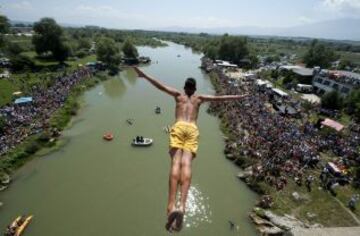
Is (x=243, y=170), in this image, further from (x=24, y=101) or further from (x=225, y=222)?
(x=24, y=101)

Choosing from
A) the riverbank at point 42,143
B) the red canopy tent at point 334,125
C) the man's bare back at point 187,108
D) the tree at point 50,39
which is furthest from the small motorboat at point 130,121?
the tree at point 50,39

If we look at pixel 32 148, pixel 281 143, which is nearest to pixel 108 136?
pixel 32 148

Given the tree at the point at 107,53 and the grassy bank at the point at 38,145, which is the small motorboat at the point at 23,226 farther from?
the tree at the point at 107,53

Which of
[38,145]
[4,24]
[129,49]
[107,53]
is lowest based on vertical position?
[38,145]

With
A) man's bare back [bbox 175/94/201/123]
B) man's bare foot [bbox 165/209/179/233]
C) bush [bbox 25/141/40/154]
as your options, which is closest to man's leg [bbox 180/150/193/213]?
man's bare foot [bbox 165/209/179/233]

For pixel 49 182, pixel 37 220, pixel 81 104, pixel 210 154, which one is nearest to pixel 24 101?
pixel 81 104

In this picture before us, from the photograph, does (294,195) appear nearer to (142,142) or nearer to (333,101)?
(142,142)

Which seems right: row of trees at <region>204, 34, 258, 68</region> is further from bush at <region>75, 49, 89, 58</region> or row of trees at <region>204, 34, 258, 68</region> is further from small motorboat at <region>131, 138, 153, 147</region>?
small motorboat at <region>131, 138, 153, 147</region>
